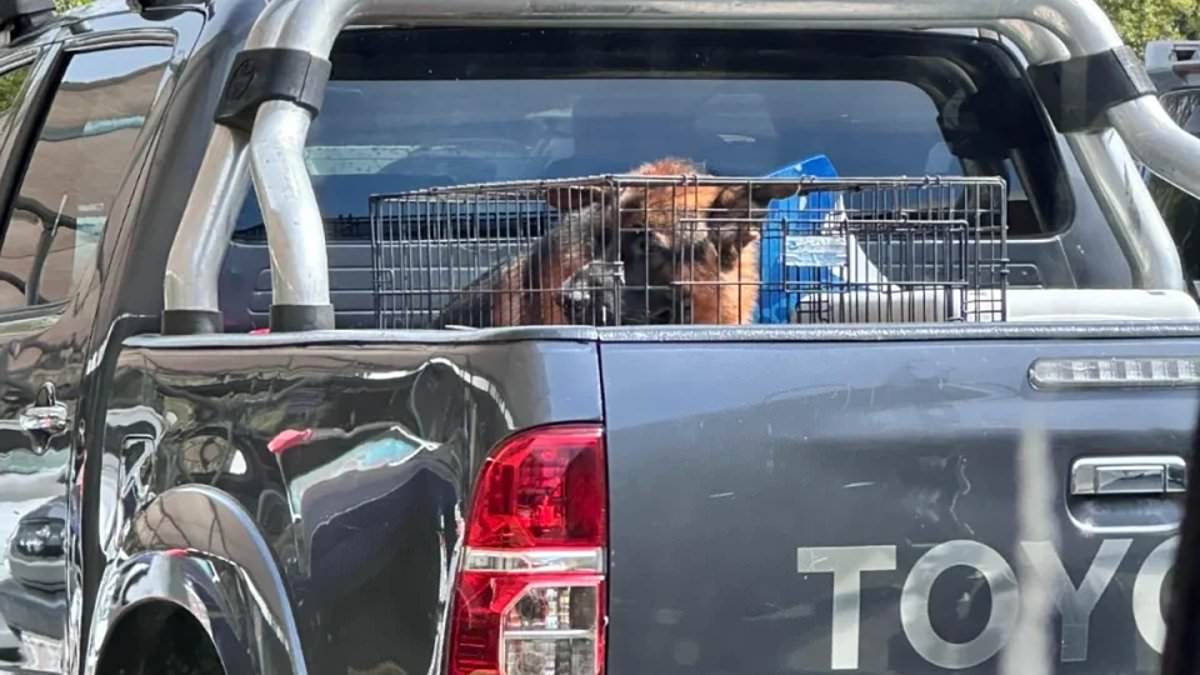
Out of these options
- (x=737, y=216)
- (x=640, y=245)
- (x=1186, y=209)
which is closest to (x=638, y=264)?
(x=640, y=245)

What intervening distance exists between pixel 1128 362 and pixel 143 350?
1.82 metres

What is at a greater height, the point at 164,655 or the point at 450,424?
the point at 450,424

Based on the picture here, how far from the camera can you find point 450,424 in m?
2.30

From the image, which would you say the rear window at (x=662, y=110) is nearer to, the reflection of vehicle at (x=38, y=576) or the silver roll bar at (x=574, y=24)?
the silver roll bar at (x=574, y=24)

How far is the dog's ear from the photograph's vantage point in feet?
11.0

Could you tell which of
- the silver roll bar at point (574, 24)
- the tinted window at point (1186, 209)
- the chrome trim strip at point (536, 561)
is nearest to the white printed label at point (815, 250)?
the silver roll bar at point (574, 24)

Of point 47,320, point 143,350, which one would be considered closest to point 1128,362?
point 143,350

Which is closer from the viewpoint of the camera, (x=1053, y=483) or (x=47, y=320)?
(x=1053, y=483)

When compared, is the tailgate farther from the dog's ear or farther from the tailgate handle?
the dog's ear

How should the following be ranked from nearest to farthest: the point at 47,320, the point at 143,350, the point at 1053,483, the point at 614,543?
1. the point at 614,543
2. the point at 1053,483
3. the point at 143,350
4. the point at 47,320

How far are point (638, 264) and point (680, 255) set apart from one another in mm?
102

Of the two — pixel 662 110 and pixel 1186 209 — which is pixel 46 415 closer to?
pixel 662 110

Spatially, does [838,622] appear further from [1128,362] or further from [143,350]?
[143,350]

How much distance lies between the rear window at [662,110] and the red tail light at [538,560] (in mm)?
1685
